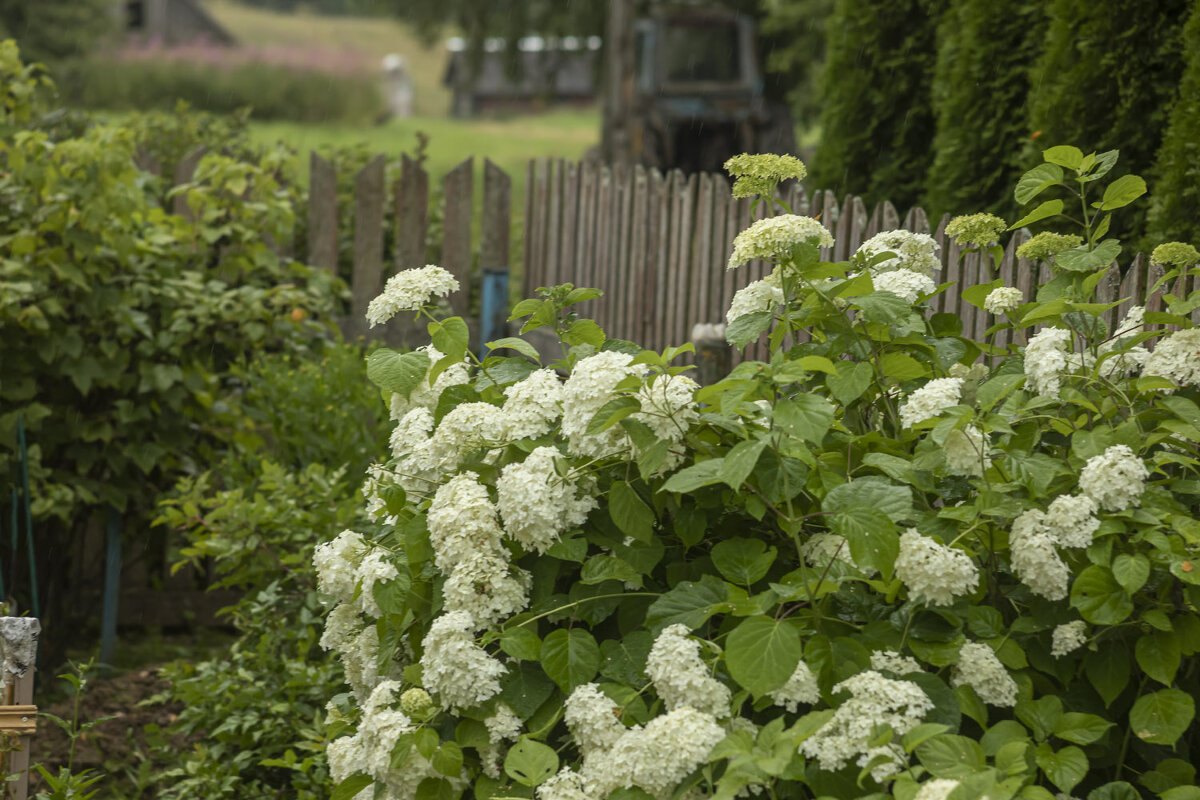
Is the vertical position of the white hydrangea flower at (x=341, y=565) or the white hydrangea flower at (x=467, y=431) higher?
the white hydrangea flower at (x=467, y=431)

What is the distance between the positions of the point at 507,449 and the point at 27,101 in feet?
11.0

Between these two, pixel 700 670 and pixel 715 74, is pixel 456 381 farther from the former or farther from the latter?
pixel 715 74

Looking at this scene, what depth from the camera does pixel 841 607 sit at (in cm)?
198

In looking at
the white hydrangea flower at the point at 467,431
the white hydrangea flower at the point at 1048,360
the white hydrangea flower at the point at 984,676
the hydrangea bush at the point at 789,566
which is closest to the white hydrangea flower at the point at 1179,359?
the hydrangea bush at the point at 789,566

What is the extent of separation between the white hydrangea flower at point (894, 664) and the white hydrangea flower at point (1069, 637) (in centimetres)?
23

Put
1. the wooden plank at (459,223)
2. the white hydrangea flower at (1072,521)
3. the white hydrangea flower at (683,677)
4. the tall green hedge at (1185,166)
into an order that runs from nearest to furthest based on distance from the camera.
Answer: the white hydrangea flower at (683,677) → the white hydrangea flower at (1072,521) → the tall green hedge at (1185,166) → the wooden plank at (459,223)

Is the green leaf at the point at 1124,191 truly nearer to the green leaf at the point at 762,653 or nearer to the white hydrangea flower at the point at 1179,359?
the white hydrangea flower at the point at 1179,359

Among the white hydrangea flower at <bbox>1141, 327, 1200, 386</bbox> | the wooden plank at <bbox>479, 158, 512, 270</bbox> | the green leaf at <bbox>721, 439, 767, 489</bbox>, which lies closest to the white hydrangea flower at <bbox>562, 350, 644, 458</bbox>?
the green leaf at <bbox>721, 439, 767, 489</bbox>

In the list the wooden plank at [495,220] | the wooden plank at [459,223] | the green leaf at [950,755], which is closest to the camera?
the green leaf at [950,755]

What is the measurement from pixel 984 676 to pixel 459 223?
5.32m

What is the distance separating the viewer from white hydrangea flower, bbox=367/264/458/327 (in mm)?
2172

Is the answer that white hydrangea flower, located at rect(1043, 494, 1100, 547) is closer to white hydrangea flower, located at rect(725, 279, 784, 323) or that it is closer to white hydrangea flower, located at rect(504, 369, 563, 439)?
white hydrangea flower, located at rect(725, 279, 784, 323)

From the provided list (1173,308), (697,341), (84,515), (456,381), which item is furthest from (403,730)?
(84,515)

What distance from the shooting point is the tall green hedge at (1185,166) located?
3.36m
